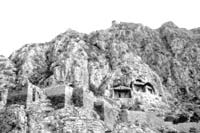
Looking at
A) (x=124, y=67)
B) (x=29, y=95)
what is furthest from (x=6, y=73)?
(x=29, y=95)

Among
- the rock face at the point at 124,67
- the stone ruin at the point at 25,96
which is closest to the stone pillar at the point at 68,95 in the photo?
the stone ruin at the point at 25,96

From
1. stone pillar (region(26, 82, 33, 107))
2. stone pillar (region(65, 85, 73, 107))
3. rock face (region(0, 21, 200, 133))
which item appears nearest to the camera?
stone pillar (region(26, 82, 33, 107))

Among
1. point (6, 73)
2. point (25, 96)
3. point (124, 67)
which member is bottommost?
point (25, 96)

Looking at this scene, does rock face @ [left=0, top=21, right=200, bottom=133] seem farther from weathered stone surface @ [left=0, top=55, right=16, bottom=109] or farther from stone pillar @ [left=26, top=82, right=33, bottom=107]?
stone pillar @ [left=26, top=82, right=33, bottom=107]

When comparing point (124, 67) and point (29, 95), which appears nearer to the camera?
point (29, 95)

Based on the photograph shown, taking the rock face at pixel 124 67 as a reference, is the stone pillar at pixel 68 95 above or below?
below

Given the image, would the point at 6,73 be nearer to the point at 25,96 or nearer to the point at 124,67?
the point at 124,67

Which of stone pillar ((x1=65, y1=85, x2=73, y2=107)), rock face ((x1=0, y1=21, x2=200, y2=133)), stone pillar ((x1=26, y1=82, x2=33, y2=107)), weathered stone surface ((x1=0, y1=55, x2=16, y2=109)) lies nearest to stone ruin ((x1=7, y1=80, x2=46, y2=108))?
stone pillar ((x1=26, y1=82, x2=33, y2=107))

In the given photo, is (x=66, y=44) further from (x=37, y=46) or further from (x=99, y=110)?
(x=99, y=110)

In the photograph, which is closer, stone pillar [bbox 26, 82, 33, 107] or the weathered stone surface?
stone pillar [bbox 26, 82, 33, 107]

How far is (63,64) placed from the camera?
6794cm

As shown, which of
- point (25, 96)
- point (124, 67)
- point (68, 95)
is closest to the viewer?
point (25, 96)

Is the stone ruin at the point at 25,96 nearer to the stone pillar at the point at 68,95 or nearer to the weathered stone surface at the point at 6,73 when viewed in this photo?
the stone pillar at the point at 68,95

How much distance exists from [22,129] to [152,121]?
22782 mm
